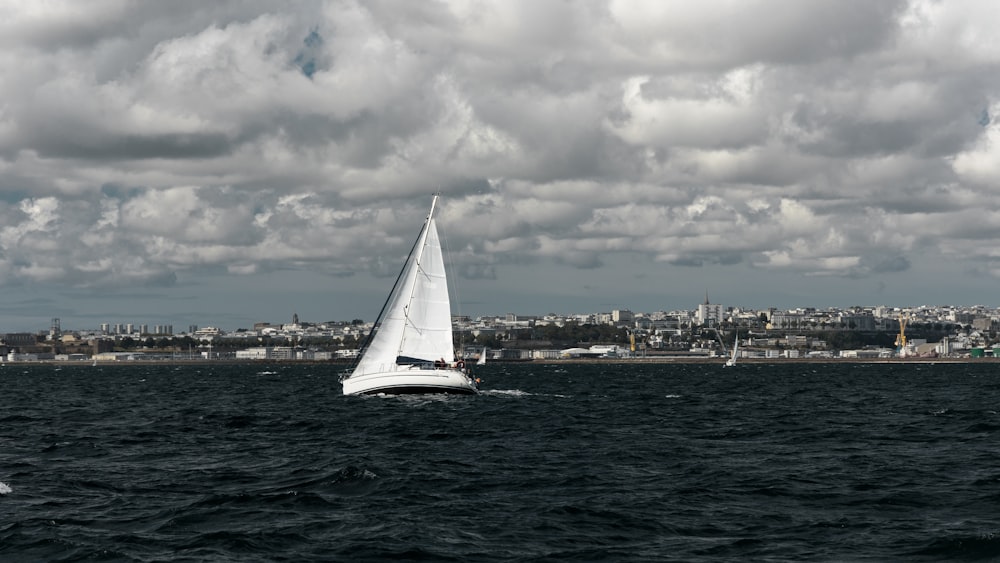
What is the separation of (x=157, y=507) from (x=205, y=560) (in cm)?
513

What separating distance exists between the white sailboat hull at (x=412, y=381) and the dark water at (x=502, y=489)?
10.9 m

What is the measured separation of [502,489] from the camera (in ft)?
78.0

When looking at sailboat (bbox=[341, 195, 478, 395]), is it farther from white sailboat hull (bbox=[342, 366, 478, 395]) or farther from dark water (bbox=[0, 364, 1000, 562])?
dark water (bbox=[0, 364, 1000, 562])

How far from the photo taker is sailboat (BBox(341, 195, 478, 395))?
188 feet

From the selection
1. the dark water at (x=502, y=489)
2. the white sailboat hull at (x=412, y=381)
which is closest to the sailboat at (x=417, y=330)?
the white sailboat hull at (x=412, y=381)

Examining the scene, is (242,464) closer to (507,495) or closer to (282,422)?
(507,495)

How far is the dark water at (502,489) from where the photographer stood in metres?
17.8

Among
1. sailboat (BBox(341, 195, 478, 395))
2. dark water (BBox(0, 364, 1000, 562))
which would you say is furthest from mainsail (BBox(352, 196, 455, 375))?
dark water (BBox(0, 364, 1000, 562))

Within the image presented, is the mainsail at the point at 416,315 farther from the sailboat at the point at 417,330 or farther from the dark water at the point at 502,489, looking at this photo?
the dark water at the point at 502,489

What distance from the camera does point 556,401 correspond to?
61281 millimetres

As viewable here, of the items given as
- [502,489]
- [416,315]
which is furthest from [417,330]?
[502,489]

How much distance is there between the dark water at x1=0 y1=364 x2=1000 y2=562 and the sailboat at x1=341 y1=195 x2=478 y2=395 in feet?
40.3

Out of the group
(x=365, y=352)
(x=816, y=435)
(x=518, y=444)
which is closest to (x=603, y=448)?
(x=518, y=444)

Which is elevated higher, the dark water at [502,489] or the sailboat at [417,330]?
the sailboat at [417,330]
